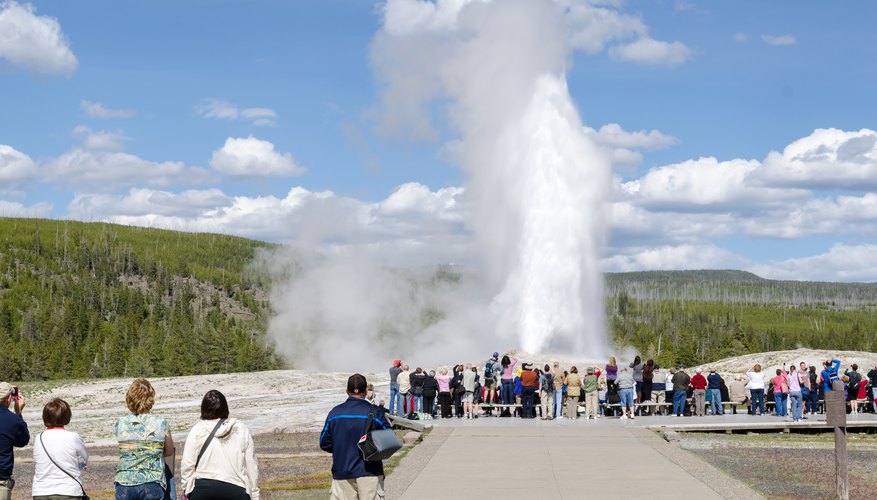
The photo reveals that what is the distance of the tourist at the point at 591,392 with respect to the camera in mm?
25625

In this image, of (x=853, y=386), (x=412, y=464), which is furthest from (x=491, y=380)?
(x=412, y=464)

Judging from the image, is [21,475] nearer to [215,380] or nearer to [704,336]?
[215,380]

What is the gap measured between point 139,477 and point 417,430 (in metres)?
14.1

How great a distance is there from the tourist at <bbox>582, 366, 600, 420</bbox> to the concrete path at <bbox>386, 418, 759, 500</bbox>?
11.6 ft

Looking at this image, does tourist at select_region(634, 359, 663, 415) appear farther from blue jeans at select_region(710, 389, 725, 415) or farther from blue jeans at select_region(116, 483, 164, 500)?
blue jeans at select_region(116, 483, 164, 500)

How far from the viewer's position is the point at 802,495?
1313cm

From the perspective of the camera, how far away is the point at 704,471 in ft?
48.8

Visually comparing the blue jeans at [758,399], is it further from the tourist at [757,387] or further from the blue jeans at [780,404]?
the blue jeans at [780,404]

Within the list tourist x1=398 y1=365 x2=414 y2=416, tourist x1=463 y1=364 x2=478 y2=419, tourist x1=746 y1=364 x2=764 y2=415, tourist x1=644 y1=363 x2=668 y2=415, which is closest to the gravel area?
tourist x1=746 y1=364 x2=764 y2=415

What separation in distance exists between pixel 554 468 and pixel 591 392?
10.7m

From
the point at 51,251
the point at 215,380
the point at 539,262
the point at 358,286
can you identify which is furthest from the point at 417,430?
the point at 51,251

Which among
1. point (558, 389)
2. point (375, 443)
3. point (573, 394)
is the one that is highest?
point (375, 443)

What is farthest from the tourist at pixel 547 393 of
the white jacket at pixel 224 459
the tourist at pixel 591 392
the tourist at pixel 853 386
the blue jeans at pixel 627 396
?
the white jacket at pixel 224 459

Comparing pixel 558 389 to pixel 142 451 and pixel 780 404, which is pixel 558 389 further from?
pixel 142 451
